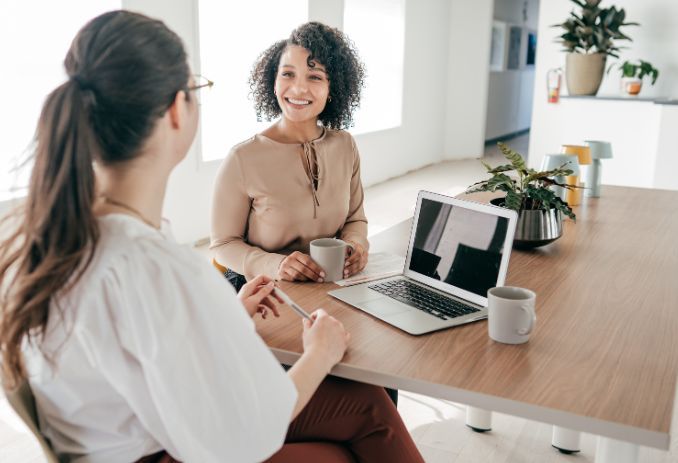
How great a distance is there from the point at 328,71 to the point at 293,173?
37 cm

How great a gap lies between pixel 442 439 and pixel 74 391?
4.98 ft

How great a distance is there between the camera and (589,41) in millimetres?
5988

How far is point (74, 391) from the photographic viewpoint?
91 centimetres

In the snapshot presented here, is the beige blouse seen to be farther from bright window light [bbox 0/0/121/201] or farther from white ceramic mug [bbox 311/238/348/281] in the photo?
bright window light [bbox 0/0/121/201]

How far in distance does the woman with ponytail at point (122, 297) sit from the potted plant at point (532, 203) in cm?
107

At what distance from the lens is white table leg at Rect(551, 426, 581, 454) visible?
6.79 feet

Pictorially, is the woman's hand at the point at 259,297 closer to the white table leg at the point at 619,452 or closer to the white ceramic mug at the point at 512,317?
the white ceramic mug at the point at 512,317

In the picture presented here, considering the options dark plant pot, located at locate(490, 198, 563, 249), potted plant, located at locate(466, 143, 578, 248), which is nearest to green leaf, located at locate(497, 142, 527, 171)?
potted plant, located at locate(466, 143, 578, 248)

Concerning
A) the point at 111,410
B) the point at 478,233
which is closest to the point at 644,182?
the point at 478,233

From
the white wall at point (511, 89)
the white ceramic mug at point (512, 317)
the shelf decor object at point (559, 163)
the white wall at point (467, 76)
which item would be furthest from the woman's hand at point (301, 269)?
the white wall at point (511, 89)

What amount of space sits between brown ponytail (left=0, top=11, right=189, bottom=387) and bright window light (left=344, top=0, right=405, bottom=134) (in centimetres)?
580

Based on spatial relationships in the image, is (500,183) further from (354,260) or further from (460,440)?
(460,440)

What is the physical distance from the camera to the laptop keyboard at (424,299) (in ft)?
4.49

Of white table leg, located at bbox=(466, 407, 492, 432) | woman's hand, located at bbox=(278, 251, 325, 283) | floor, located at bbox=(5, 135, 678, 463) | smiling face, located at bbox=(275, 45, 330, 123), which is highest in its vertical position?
smiling face, located at bbox=(275, 45, 330, 123)
